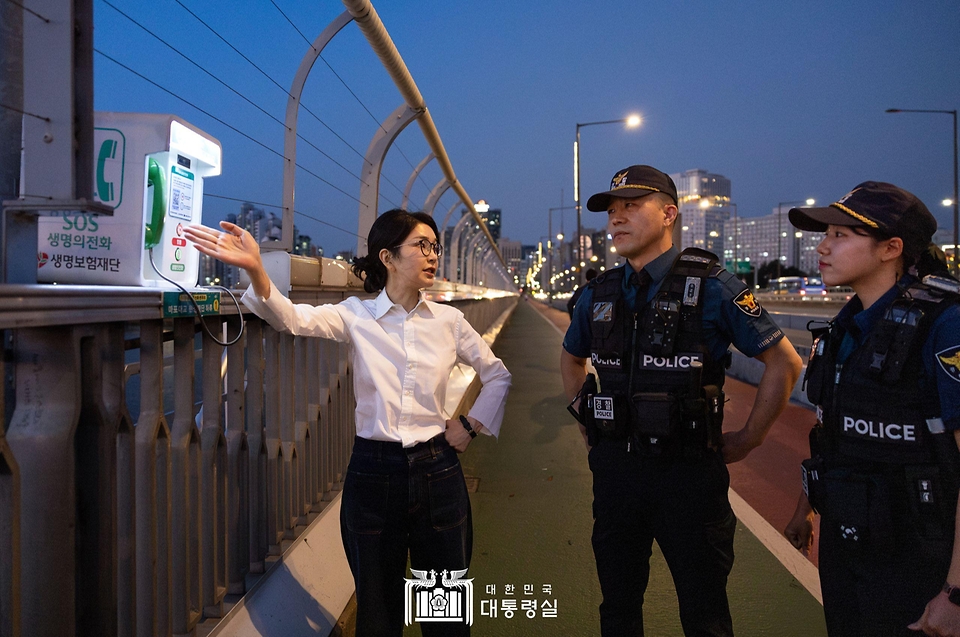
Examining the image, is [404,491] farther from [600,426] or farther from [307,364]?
[307,364]

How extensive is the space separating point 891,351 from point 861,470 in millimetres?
371

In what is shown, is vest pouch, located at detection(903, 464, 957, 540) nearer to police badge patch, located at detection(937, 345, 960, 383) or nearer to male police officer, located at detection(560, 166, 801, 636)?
police badge patch, located at detection(937, 345, 960, 383)

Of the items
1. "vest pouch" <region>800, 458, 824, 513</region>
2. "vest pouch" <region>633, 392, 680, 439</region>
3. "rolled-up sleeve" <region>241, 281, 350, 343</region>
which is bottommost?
"vest pouch" <region>800, 458, 824, 513</region>

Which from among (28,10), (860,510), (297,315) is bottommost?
(860,510)

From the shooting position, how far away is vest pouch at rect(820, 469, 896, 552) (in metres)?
1.93

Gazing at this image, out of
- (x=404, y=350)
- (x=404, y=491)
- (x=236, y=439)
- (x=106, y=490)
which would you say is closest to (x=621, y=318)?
A: (x=404, y=350)

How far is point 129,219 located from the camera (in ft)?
6.97

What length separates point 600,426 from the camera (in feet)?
8.46

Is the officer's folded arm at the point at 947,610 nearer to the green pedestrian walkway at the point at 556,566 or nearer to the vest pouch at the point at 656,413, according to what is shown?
the vest pouch at the point at 656,413

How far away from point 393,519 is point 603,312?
111 cm

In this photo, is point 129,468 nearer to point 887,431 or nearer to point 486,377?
point 486,377

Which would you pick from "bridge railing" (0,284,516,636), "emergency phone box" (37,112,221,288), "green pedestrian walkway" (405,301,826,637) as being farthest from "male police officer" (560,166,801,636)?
"emergency phone box" (37,112,221,288)

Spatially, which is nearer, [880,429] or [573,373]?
[880,429]

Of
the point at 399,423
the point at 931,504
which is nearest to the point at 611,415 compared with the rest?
the point at 399,423
